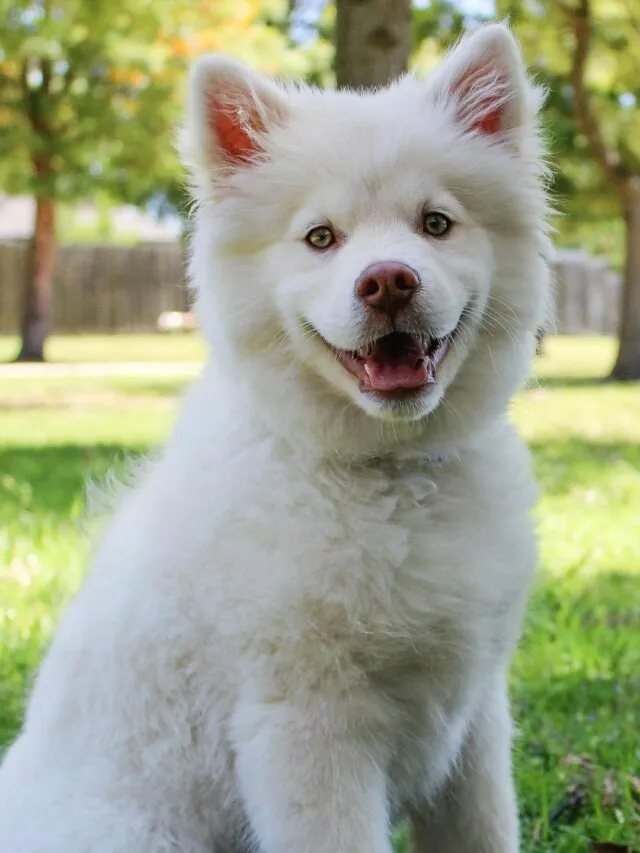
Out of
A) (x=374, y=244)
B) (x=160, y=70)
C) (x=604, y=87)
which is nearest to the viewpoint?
(x=374, y=244)

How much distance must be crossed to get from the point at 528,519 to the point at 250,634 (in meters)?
0.76

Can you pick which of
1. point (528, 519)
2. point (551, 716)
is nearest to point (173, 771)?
point (528, 519)

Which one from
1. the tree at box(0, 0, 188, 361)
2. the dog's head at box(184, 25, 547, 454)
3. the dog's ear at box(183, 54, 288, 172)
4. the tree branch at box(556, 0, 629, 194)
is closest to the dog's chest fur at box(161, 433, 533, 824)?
the dog's head at box(184, 25, 547, 454)

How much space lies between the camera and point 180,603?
7.83 ft

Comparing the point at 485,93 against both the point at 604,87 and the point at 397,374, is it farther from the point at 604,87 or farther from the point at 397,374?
the point at 604,87

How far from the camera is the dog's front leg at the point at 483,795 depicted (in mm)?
2740

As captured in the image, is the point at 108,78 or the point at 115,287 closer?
the point at 108,78

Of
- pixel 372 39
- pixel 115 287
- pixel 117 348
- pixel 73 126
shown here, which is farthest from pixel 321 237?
pixel 115 287

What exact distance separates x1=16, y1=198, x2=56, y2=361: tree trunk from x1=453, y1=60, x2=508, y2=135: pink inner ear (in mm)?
19120

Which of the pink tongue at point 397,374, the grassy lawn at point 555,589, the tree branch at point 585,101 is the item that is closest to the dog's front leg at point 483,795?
the grassy lawn at point 555,589

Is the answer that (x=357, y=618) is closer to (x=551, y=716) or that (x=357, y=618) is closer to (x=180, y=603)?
(x=180, y=603)

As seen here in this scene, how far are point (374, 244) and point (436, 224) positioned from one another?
0.17m

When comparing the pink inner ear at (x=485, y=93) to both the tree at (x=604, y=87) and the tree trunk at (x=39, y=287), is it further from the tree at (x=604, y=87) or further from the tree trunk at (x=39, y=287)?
the tree trunk at (x=39, y=287)

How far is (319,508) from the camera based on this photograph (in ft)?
7.90
